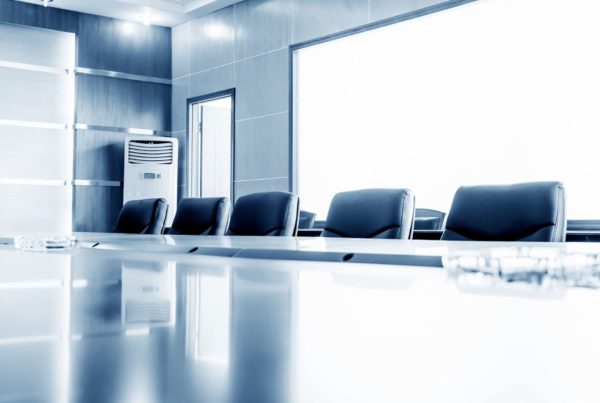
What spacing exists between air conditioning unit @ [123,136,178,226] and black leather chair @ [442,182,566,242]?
215 inches

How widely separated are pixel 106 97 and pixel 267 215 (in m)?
5.21

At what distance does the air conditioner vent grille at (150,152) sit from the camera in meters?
7.59

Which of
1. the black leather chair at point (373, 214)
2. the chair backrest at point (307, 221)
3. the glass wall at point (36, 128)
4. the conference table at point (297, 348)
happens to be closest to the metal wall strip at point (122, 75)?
the glass wall at point (36, 128)

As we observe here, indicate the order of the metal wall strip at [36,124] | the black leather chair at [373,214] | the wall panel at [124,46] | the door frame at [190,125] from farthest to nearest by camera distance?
the wall panel at [124,46] → the door frame at [190,125] → the metal wall strip at [36,124] → the black leather chair at [373,214]

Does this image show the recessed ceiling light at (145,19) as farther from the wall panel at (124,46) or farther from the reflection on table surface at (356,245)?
the reflection on table surface at (356,245)

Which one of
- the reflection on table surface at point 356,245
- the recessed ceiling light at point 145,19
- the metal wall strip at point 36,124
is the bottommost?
the reflection on table surface at point 356,245

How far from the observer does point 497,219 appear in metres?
2.45

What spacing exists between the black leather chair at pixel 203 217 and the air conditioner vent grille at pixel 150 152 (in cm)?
394

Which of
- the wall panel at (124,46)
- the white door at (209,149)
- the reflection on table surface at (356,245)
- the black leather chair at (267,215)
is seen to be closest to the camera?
the reflection on table surface at (356,245)

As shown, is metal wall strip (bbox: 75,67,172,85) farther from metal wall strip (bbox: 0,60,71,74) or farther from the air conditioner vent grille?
the air conditioner vent grille

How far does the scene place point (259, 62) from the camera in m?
7.00

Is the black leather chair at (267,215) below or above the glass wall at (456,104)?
below

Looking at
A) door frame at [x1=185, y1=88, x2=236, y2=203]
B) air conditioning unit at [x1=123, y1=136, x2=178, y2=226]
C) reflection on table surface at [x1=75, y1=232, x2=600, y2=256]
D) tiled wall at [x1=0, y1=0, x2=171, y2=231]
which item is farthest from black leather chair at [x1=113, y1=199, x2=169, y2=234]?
tiled wall at [x1=0, y1=0, x2=171, y2=231]

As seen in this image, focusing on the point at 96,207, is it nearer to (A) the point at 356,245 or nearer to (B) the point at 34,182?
(B) the point at 34,182
